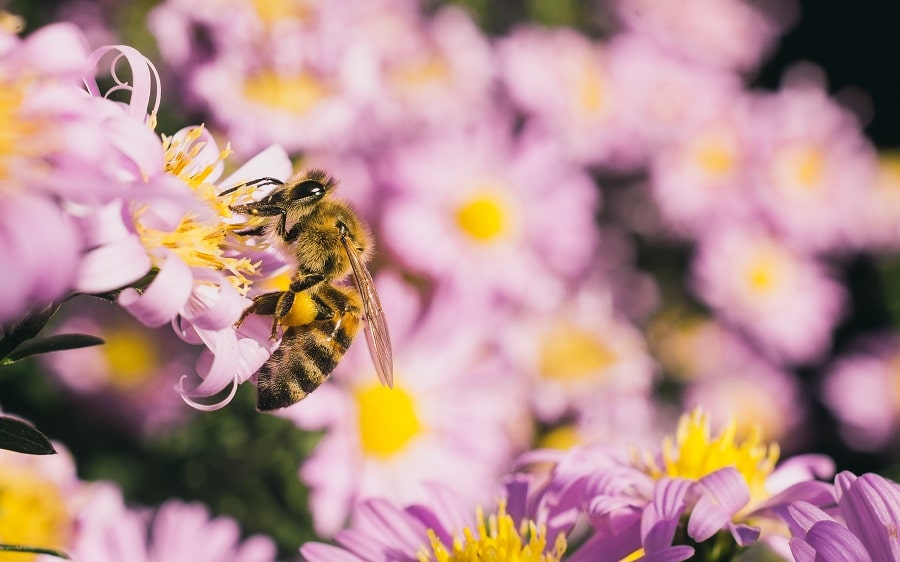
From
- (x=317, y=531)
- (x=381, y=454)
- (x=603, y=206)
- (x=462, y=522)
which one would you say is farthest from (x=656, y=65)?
(x=462, y=522)

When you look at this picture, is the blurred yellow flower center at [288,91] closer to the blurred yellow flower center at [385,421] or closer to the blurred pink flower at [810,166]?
the blurred yellow flower center at [385,421]

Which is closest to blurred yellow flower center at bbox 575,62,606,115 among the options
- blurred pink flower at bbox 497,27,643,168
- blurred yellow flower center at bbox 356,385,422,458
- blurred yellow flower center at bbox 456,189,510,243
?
blurred pink flower at bbox 497,27,643,168

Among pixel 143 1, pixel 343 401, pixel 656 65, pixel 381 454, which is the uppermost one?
pixel 143 1

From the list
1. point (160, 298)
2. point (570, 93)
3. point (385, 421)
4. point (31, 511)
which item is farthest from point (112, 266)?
point (570, 93)

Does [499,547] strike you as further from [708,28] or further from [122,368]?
[708,28]

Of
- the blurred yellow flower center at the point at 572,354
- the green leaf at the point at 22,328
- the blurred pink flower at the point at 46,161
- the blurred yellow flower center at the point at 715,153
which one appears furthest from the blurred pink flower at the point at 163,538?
the blurred yellow flower center at the point at 715,153

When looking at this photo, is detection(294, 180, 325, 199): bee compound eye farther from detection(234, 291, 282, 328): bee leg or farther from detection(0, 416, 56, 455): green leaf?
detection(0, 416, 56, 455): green leaf

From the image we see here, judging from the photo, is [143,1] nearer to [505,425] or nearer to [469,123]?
[469,123]
